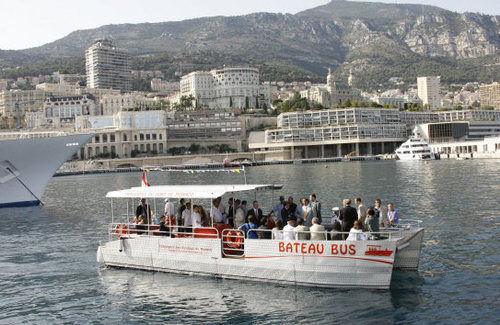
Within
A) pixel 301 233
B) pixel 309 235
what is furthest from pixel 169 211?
pixel 309 235

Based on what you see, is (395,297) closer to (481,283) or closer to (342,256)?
(342,256)

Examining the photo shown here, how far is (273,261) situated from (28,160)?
3390 cm

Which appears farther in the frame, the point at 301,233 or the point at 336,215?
the point at 336,215

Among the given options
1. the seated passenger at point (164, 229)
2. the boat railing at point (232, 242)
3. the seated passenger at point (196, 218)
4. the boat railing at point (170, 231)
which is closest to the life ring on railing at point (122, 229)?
the boat railing at point (170, 231)

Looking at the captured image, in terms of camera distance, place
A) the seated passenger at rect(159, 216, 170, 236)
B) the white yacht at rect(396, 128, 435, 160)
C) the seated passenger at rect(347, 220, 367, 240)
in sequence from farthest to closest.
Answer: the white yacht at rect(396, 128, 435, 160) < the seated passenger at rect(159, 216, 170, 236) < the seated passenger at rect(347, 220, 367, 240)

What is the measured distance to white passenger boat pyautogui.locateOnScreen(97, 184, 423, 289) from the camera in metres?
15.0

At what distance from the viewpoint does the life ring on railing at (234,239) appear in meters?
16.7

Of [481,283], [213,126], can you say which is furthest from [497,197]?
[213,126]

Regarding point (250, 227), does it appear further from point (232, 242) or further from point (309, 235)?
point (309, 235)

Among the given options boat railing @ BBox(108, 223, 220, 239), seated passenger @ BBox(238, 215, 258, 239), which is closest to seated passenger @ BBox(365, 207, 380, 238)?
seated passenger @ BBox(238, 215, 258, 239)

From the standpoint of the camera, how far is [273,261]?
633 inches

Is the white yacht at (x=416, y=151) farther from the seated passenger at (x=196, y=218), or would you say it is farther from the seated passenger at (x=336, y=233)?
the seated passenger at (x=336, y=233)

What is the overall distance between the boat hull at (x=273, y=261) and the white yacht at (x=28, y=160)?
91.5 ft

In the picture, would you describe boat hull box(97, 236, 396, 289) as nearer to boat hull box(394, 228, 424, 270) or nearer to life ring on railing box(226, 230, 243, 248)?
life ring on railing box(226, 230, 243, 248)
